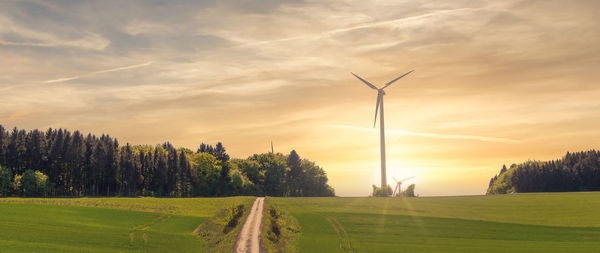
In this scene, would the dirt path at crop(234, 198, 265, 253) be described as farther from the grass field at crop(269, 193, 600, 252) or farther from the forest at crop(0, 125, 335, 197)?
the forest at crop(0, 125, 335, 197)

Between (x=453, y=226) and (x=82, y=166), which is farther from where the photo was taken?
(x=82, y=166)

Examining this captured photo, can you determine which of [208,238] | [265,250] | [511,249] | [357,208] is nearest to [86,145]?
[357,208]

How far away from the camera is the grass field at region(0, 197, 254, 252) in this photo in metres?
49.3

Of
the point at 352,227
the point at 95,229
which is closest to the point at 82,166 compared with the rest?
the point at 95,229

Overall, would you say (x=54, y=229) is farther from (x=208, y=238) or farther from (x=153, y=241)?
(x=208, y=238)

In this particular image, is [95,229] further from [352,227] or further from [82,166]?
[82,166]

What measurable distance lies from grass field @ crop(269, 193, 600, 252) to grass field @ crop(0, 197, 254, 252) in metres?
17.3

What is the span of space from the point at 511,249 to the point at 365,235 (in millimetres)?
18528

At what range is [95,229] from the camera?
195 ft

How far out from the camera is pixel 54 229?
2242 inches

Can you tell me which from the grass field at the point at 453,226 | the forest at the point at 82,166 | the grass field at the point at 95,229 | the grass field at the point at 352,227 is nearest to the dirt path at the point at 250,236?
the grass field at the point at 352,227

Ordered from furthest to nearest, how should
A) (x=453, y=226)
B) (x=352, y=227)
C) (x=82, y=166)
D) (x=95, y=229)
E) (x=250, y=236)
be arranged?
(x=82, y=166) < (x=453, y=226) < (x=352, y=227) < (x=95, y=229) < (x=250, y=236)

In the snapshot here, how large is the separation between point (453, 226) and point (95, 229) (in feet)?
174

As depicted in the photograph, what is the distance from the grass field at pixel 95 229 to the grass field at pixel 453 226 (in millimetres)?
17341
